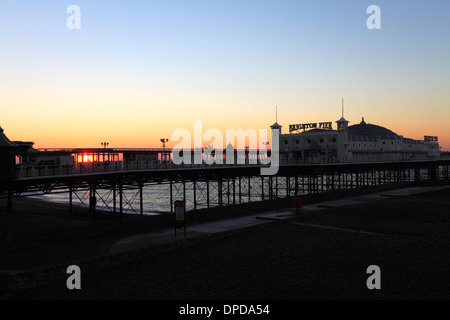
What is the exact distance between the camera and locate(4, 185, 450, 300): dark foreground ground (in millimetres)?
12469

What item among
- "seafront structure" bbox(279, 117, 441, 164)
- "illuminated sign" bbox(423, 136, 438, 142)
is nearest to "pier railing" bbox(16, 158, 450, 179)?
"seafront structure" bbox(279, 117, 441, 164)

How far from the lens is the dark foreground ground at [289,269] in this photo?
40.9ft

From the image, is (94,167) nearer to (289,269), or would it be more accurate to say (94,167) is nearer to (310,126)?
(289,269)

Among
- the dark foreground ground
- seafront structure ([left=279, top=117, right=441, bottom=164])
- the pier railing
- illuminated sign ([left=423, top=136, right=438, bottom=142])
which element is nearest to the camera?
the dark foreground ground

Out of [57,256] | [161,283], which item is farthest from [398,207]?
[57,256]

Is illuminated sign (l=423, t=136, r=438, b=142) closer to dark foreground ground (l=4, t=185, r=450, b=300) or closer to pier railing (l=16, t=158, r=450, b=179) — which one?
pier railing (l=16, t=158, r=450, b=179)

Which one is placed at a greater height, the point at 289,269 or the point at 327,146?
the point at 327,146

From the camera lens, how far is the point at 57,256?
16.5 m

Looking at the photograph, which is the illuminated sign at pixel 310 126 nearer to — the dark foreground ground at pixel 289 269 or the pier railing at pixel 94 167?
the pier railing at pixel 94 167

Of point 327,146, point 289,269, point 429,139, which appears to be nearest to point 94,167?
point 289,269

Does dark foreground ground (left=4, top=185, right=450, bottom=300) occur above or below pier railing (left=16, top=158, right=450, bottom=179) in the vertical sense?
below

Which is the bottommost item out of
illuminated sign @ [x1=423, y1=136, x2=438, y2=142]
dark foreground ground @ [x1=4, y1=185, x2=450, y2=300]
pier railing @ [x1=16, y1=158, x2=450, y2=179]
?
dark foreground ground @ [x1=4, y1=185, x2=450, y2=300]

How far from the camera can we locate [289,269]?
14.9 m
